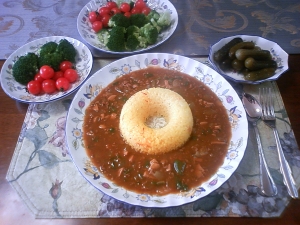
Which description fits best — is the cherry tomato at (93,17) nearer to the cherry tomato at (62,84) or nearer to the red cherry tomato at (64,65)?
the red cherry tomato at (64,65)

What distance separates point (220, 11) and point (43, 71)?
7.61 feet

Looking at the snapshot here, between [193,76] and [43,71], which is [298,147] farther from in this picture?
[43,71]

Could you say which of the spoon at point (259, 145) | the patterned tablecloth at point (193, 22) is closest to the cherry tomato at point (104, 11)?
the patterned tablecloth at point (193, 22)

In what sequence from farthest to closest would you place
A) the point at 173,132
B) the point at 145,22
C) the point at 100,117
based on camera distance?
the point at 145,22 → the point at 100,117 → the point at 173,132

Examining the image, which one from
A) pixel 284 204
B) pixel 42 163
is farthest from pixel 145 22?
pixel 284 204

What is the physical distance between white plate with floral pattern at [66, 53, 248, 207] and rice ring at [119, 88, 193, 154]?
339 millimetres

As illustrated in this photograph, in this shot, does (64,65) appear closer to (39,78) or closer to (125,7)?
(39,78)

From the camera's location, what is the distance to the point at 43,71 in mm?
2426

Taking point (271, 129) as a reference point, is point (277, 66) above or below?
above

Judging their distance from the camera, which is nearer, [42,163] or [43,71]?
[42,163]

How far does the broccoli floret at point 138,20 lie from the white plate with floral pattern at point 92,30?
247mm

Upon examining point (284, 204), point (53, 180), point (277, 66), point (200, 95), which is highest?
point (277, 66)

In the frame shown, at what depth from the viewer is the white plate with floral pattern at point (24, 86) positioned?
2.35 m

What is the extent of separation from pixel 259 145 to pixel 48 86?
1.94 meters
